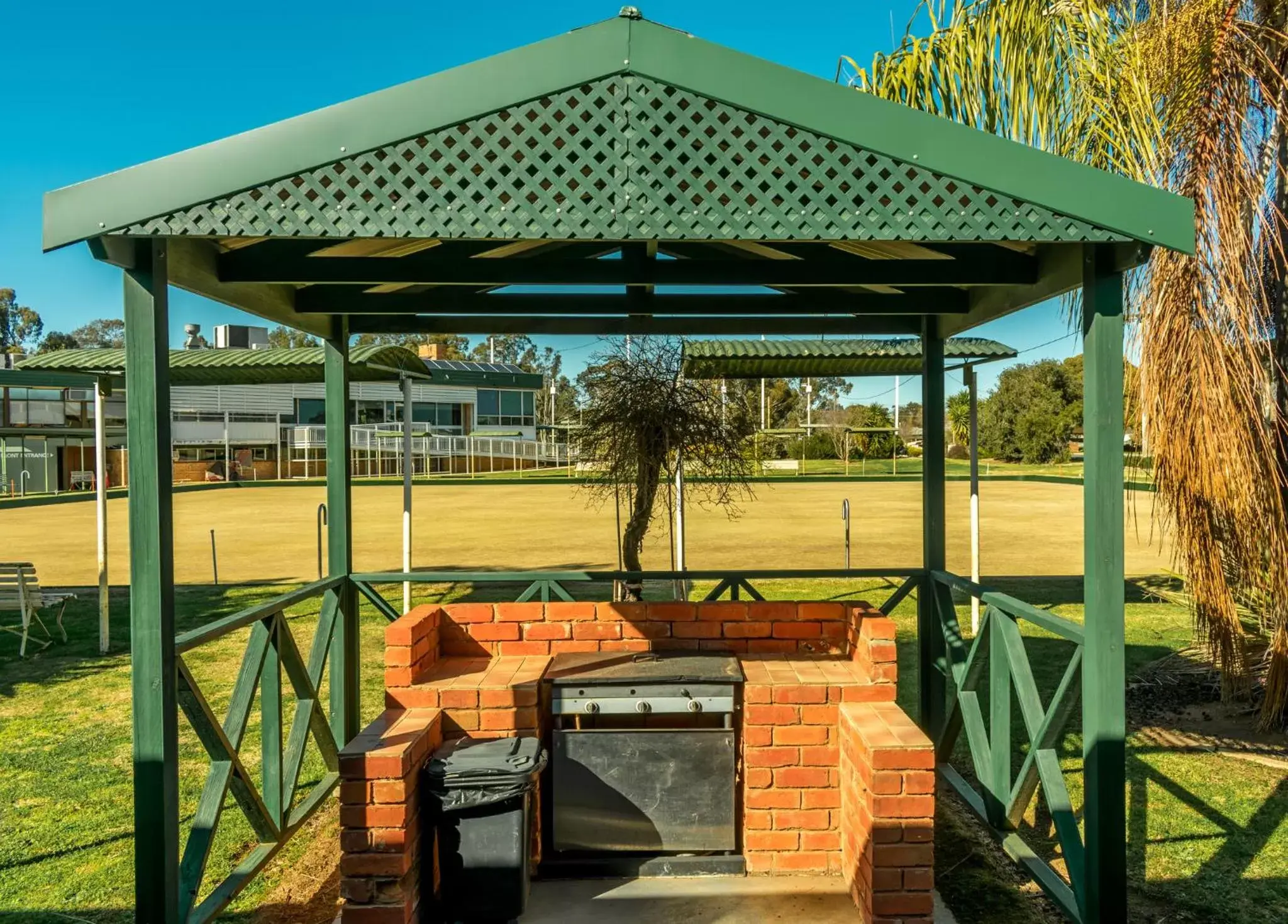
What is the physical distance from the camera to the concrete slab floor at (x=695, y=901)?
3.19 meters

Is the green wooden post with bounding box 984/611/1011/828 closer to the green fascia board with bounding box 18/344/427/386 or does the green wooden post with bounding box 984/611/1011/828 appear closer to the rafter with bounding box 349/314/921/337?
the rafter with bounding box 349/314/921/337

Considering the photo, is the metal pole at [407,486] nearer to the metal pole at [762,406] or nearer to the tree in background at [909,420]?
the metal pole at [762,406]

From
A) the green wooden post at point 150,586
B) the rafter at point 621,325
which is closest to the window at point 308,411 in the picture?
the rafter at point 621,325

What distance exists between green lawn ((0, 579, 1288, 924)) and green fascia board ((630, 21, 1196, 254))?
8.48 feet

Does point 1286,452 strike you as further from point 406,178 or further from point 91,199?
point 91,199

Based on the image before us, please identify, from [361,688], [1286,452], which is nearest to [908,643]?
[1286,452]

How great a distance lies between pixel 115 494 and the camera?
29.2 metres

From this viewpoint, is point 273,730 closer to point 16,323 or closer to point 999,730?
point 999,730

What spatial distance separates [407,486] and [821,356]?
14.4 ft

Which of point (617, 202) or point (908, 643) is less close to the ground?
point (617, 202)

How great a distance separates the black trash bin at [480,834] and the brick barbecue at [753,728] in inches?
4.2

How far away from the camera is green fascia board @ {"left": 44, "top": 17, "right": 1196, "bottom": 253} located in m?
2.60

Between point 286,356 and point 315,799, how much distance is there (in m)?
5.54

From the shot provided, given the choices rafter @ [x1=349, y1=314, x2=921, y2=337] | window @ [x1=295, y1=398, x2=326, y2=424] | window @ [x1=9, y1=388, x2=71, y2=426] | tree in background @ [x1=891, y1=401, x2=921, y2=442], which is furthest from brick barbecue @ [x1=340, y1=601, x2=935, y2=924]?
tree in background @ [x1=891, y1=401, x2=921, y2=442]
